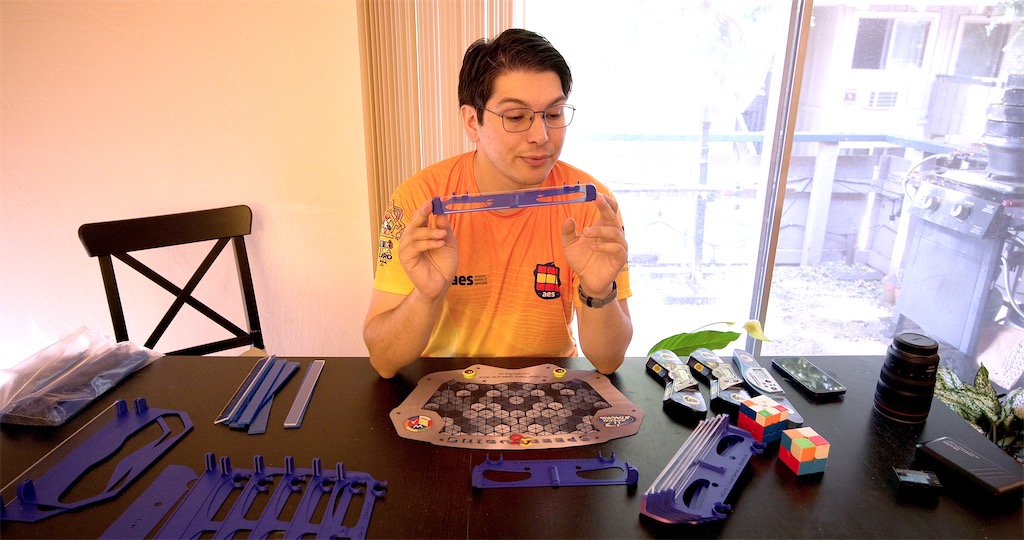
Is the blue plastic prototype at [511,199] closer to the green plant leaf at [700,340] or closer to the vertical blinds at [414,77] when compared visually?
the green plant leaf at [700,340]

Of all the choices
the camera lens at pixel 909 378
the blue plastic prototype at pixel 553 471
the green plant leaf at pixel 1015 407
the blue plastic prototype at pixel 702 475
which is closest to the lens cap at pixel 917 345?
Answer: the camera lens at pixel 909 378

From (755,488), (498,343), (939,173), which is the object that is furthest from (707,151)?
(755,488)

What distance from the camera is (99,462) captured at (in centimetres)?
107

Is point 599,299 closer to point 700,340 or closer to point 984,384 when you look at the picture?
point 700,340

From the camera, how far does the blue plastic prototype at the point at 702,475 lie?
929mm

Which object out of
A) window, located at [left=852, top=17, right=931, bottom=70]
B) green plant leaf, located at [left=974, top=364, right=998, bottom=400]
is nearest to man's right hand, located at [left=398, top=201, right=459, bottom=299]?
green plant leaf, located at [left=974, top=364, right=998, bottom=400]

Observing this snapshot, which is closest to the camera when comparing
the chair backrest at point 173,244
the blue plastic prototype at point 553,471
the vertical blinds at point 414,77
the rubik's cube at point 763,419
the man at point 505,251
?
the blue plastic prototype at point 553,471

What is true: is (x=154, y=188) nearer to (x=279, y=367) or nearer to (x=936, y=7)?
(x=279, y=367)

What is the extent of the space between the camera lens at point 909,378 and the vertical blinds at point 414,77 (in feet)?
6.03

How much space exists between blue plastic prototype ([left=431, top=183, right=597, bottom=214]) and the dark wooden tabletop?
405 millimetres

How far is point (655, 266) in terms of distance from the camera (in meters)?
3.28

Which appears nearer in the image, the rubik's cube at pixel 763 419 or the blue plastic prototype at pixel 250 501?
the blue plastic prototype at pixel 250 501

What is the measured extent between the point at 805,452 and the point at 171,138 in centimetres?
251

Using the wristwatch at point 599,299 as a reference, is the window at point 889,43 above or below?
above
